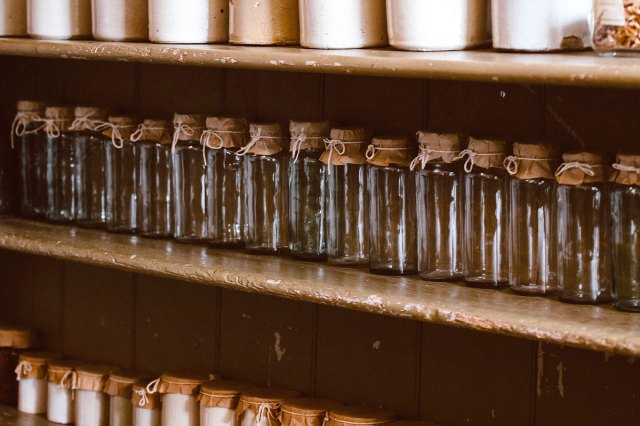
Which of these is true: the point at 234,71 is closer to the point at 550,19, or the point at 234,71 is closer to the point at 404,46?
the point at 404,46

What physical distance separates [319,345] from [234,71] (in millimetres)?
510

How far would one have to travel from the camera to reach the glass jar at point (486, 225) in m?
1.56

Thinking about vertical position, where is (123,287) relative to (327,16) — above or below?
below

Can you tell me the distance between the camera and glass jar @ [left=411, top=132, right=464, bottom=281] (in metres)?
1.60

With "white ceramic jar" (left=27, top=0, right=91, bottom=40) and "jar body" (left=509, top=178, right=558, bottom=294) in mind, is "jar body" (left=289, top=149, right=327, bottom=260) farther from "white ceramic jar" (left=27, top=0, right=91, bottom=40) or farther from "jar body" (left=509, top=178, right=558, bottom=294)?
"white ceramic jar" (left=27, top=0, right=91, bottom=40)

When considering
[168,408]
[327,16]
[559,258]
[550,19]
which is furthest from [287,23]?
[168,408]

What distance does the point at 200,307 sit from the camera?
206cm

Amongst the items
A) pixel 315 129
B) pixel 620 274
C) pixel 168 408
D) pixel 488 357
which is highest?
pixel 315 129

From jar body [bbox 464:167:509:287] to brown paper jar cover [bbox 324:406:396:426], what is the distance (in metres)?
0.31

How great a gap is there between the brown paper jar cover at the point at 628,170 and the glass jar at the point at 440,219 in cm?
26

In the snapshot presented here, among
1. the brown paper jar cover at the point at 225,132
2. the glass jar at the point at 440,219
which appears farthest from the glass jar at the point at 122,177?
the glass jar at the point at 440,219

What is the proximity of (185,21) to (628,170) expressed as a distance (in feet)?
2.35

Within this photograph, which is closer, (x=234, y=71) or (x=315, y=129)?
(x=315, y=129)

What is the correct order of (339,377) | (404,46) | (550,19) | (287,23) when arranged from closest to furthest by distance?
(550,19) < (404,46) < (287,23) < (339,377)
